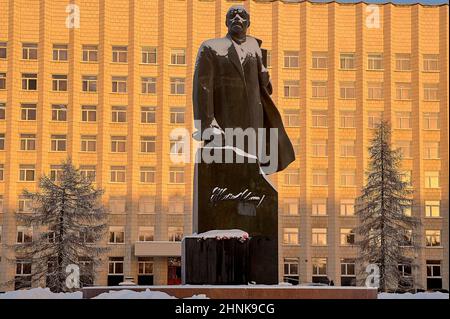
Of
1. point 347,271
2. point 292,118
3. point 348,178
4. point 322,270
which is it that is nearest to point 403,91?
point 348,178

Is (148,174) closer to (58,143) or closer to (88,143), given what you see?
(88,143)

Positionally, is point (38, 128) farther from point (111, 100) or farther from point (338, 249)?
point (338, 249)

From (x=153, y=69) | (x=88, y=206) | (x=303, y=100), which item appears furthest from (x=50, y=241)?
(x=303, y=100)

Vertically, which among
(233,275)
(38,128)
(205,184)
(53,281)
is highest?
(38,128)

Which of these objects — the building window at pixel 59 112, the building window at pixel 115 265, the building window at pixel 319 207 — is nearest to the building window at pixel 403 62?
the building window at pixel 319 207

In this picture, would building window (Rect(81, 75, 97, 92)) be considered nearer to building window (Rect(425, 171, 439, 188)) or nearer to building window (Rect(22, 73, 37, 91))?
building window (Rect(22, 73, 37, 91))

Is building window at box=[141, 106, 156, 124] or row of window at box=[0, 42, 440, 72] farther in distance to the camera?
row of window at box=[0, 42, 440, 72]

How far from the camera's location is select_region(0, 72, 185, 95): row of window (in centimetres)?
5534

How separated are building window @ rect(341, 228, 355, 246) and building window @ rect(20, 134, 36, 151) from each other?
2003cm

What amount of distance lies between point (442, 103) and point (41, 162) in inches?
1024

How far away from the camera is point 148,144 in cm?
5522

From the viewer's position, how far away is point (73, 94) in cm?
5516

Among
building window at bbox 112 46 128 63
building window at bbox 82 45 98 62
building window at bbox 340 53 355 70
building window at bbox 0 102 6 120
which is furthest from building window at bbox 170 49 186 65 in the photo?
building window at bbox 0 102 6 120

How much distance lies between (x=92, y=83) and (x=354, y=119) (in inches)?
668
